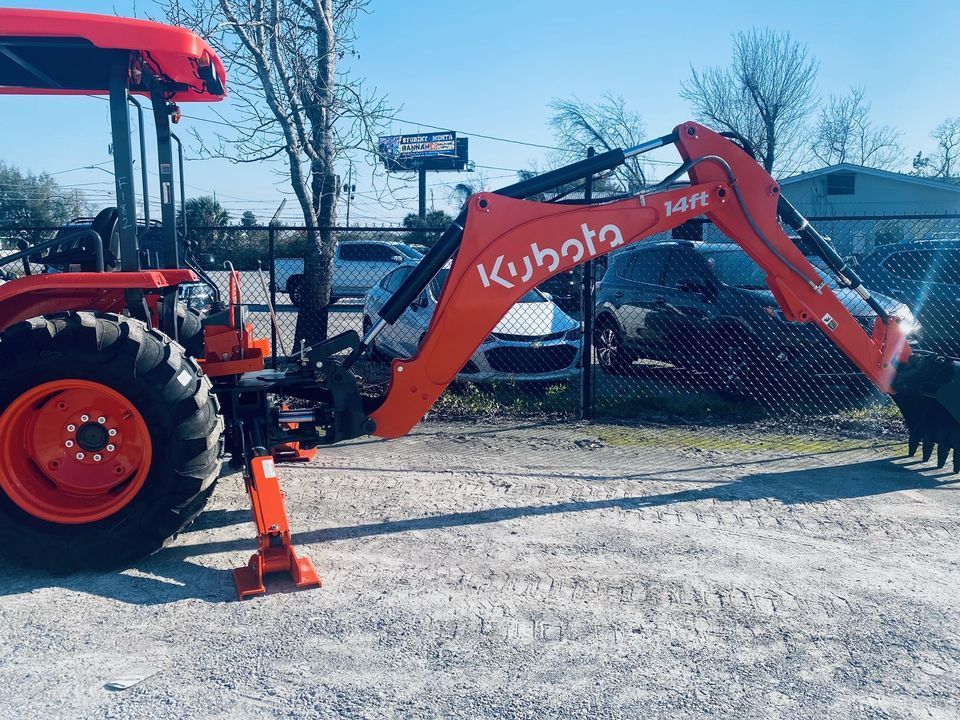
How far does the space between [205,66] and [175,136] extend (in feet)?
2.34

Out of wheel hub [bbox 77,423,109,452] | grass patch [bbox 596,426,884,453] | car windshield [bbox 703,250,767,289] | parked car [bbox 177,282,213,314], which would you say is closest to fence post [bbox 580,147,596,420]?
grass patch [bbox 596,426,884,453]

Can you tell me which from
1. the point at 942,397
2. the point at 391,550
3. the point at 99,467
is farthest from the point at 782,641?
the point at 99,467

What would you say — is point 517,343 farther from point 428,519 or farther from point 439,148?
point 439,148

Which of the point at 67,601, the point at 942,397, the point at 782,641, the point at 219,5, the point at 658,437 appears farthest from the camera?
the point at 219,5

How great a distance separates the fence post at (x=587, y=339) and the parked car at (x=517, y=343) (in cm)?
83

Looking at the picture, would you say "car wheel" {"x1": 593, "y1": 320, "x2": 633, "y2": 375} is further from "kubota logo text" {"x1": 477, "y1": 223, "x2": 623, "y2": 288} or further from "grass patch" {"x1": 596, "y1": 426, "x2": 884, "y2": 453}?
"kubota logo text" {"x1": 477, "y1": 223, "x2": 623, "y2": 288}

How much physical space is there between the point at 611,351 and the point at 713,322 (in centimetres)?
180

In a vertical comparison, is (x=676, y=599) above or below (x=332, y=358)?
below

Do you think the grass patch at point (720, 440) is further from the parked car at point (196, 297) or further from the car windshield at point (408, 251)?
the car windshield at point (408, 251)

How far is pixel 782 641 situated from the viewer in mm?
3703

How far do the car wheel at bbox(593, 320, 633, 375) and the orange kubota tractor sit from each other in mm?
4188

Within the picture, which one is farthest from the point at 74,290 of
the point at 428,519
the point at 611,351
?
the point at 611,351

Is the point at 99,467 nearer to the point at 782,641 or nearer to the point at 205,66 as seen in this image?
the point at 205,66

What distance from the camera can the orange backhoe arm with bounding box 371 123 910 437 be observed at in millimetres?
5145
